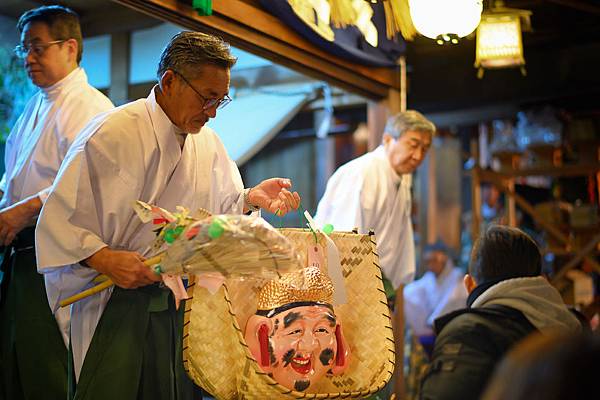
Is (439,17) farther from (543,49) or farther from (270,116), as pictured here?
(543,49)

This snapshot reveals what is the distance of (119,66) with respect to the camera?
17.1 feet

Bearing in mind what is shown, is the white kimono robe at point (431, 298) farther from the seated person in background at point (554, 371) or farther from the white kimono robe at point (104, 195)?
the seated person in background at point (554, 371)

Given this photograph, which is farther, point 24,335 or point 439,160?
point 439,160

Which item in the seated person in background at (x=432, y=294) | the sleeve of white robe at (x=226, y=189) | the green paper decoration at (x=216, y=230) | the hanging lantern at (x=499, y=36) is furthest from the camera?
the seated person in background at (x=432, y=294)

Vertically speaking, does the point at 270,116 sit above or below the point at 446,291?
above

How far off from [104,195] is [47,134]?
2.91 feet

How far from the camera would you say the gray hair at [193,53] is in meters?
2.84

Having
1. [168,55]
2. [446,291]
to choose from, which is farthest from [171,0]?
[446,291]

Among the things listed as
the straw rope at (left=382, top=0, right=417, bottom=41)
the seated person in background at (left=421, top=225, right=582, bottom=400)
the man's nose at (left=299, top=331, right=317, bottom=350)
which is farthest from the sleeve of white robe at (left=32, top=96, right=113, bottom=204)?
the straw rope at (left=382, top=0, right=417, bottom=41)

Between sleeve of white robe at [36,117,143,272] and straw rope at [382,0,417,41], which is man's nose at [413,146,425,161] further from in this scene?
sleeve of white robe at [36,117,143,272]

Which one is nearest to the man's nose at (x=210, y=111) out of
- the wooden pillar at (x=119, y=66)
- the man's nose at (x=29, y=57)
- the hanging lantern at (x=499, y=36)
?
the man's nose at (x=29, y=57)

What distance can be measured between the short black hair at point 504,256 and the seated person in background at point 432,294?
4.39 metres

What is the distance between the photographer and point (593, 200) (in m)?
7.79

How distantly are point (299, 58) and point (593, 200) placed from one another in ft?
13.6
